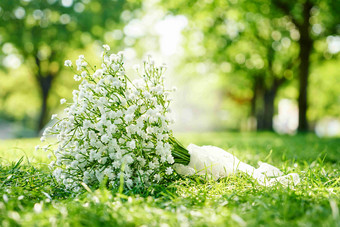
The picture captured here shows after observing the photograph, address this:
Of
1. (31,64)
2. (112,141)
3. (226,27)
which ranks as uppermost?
(226,27)

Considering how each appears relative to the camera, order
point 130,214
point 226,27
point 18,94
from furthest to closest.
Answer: point 18,94
point 226,27
point 130,214

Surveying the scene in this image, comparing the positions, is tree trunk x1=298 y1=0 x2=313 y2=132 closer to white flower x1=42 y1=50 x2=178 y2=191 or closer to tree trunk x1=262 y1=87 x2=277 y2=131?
tree trunk x1=262 y1=87 x2=277 y2=131

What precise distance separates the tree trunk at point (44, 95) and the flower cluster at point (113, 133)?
18.5 meters

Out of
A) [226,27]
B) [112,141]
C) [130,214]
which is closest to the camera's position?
[130,214]

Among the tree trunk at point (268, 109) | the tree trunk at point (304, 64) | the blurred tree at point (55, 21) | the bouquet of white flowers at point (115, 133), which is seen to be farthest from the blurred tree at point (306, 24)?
the bouquet of white flowers at point (115, 133)

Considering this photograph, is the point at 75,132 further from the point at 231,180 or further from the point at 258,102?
the point at 258,102

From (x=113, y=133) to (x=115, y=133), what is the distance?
0.07 meters

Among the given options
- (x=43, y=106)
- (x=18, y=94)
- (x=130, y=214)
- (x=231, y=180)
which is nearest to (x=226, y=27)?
(x=43, y=106)

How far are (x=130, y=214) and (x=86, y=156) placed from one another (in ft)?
3.36

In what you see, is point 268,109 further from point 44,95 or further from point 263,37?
point 44,95

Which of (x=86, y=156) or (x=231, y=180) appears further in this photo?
(x=231, y=180)

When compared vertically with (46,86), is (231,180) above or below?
below

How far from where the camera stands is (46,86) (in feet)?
68.2

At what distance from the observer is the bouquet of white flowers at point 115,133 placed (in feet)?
8.84
